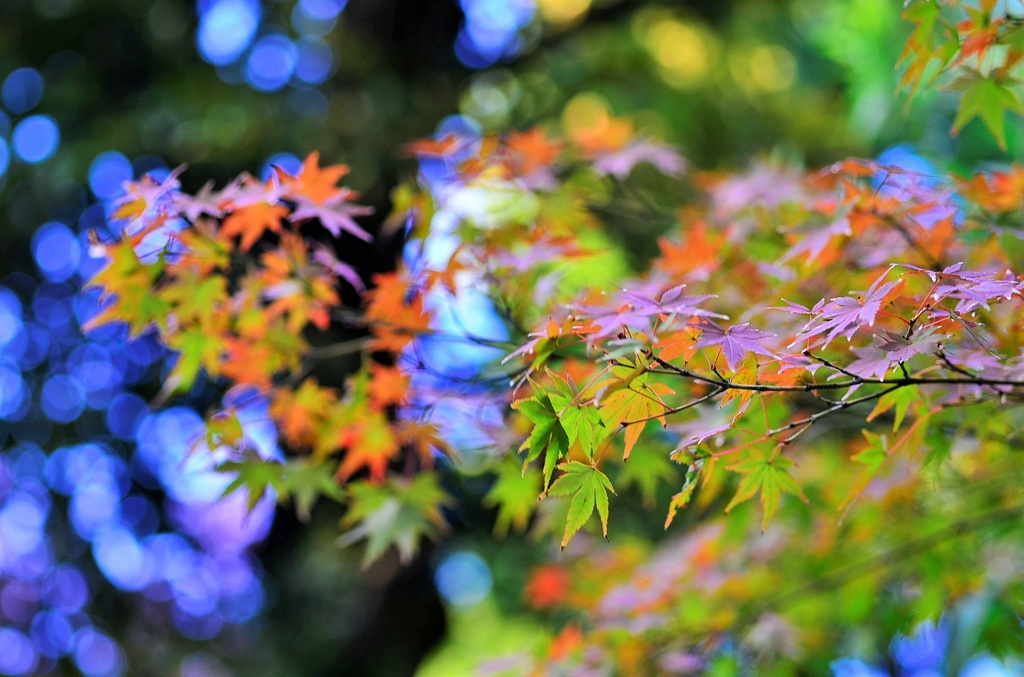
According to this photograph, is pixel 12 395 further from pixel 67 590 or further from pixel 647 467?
pixel 647 467

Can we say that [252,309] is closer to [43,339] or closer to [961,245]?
[961,245]

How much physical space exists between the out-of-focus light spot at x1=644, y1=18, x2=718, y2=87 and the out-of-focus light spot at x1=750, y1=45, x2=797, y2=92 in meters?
0.29

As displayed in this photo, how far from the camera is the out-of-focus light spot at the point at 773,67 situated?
3.95 m

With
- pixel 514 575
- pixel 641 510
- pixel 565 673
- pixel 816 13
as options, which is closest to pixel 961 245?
pixel 565 673

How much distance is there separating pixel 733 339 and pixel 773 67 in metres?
3.70

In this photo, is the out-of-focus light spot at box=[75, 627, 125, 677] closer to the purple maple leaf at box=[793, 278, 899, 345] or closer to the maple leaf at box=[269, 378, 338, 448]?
the maple leaf at box=[269, 378, 338, 448]

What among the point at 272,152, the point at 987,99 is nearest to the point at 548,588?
the point at 987,99

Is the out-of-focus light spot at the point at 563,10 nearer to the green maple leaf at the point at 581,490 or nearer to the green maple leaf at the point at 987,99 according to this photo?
the green maple leaf at the point at 987,99

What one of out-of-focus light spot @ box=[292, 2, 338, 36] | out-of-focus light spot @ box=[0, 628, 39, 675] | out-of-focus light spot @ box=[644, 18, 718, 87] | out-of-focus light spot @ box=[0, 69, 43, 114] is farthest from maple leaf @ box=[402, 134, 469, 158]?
out-of-focus light spot @ box=[0, 628, 39, 675]

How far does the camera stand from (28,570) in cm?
394

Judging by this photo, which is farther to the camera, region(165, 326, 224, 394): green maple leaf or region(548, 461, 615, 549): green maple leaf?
region(165, 326, 224, 394): green maple leaf

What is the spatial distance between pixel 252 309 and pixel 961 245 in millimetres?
1170

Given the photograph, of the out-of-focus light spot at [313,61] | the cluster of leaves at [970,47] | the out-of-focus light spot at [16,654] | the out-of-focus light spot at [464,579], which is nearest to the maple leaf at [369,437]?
the cluster of leaves at [970,47]

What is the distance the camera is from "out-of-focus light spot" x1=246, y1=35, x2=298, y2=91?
3361mm
